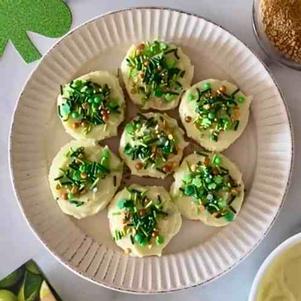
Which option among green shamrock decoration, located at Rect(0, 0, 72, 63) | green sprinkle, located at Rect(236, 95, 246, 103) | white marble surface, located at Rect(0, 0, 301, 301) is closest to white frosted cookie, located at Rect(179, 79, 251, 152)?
green sprinkle, located at Rect(236, 95, 246, 103)

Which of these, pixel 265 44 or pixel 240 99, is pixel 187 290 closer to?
pixel 240 99

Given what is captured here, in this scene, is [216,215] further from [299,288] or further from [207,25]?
[207,25]

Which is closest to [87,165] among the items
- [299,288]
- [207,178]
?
[207,178]

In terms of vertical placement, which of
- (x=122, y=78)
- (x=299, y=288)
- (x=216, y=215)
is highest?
(x=122, y=78)

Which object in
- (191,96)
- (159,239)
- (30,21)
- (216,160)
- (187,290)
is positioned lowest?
(187,290)

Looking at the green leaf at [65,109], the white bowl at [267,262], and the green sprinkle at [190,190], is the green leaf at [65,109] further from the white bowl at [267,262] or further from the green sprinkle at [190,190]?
the white bowl at [267,262]

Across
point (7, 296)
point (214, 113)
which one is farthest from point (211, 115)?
point (7, 296)
